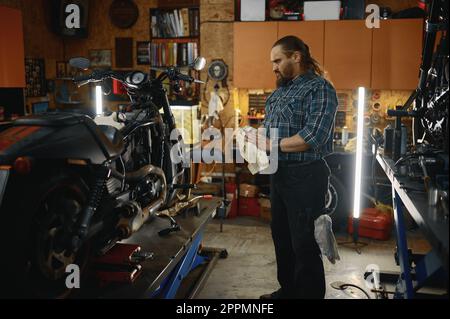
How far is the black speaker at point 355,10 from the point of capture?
470cm

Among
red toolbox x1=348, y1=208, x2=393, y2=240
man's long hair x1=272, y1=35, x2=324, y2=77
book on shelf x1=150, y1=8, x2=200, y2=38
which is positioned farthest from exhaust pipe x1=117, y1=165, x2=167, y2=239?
book on shelf x1=150, y1=8, x2=200, y2=38

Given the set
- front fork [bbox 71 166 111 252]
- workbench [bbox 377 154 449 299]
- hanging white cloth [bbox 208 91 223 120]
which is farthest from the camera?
hanging white cloth [bbox 208 91 223 120]

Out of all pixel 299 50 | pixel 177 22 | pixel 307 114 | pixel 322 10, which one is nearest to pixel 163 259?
pixel 307 114

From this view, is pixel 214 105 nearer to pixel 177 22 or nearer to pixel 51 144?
pixel 177 22

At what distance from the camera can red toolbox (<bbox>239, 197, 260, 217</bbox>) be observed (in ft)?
16.1

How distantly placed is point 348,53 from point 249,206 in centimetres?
187

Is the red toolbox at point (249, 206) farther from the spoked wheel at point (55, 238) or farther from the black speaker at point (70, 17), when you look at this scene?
the spoked wheel at point (55, 238)

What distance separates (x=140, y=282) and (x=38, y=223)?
501mm

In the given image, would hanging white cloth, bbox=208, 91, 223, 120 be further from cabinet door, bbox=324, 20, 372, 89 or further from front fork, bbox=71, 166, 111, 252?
front fork, bbox=71, 166, 111, 252

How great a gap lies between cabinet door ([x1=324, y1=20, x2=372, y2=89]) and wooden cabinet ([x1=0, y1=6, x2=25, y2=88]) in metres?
3.07

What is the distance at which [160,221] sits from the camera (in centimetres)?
287

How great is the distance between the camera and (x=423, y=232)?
63.3 inches

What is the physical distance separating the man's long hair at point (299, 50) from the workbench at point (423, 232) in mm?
692
